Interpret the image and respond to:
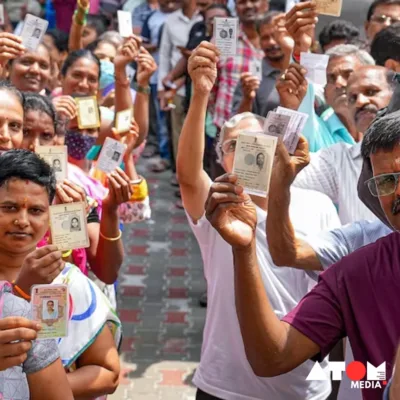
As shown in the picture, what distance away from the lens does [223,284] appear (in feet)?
11.1

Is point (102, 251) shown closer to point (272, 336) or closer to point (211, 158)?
point (272, 336)

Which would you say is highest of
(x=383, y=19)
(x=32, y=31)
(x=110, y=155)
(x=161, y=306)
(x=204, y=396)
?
(x=383, y=19)

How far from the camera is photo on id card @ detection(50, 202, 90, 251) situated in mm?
2994

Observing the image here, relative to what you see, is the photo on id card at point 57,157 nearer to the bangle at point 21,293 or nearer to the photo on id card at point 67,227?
the photo on id card at point 67,227

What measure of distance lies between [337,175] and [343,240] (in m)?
1.43

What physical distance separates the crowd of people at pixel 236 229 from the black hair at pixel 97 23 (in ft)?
10.2

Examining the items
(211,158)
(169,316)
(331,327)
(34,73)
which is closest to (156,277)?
(169,316)

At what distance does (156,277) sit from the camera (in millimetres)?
7621

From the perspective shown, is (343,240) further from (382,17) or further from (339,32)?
(339,32)

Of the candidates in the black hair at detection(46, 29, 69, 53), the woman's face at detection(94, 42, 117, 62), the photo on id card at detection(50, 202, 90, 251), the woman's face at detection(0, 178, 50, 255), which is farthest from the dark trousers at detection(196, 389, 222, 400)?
the black hair at detection(46, 29, 69, 53)

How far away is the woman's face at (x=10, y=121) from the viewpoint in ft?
11.8

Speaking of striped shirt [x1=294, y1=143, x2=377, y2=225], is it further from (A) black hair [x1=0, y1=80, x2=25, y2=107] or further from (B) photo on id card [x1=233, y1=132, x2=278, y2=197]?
(B) photo on id card [x1=233, y1=132, x2=278, y2=197]

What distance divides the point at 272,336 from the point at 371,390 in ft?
0.92

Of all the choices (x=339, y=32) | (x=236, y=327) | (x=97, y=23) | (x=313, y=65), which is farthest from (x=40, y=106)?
(x=97, y=23)
